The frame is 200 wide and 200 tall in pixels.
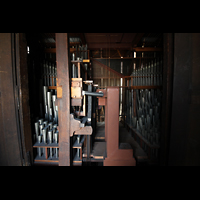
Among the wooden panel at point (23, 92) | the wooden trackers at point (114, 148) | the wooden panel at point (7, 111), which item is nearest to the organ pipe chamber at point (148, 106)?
the wooden trackers at point (114, 148)

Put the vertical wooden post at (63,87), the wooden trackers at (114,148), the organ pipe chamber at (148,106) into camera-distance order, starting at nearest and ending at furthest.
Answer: the vertical wooden post at (63,87) → the wooden trackers at (114,148) → the organ pipe chamber at (148,106)

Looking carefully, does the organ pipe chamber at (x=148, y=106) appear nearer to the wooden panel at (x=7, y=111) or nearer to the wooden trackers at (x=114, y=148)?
the wooden trackers at (x=114, y=148)

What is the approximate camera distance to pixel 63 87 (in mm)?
1346

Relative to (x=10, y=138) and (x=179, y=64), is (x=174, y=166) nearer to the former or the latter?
(x=179, y=64)

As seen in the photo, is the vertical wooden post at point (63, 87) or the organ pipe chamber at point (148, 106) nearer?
the vertical wooden post at point (63, 87)

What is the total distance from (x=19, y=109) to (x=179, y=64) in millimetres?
2665

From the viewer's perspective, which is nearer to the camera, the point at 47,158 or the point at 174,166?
the point at 174,166

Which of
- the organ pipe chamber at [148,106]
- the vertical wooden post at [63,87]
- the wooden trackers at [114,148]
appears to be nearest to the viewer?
the vertical wooden post at [63,87]

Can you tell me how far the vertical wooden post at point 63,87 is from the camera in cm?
132

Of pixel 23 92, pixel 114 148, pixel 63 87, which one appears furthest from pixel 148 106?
pixel 23 92

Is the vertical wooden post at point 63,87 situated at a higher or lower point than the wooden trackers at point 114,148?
higher

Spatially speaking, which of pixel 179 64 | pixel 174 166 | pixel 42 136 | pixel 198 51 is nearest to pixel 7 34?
pixel 42 136

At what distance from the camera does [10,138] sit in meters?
1.54

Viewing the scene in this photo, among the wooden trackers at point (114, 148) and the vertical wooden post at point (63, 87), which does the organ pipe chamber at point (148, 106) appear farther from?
the vertical wooden post at point (63, 87)
